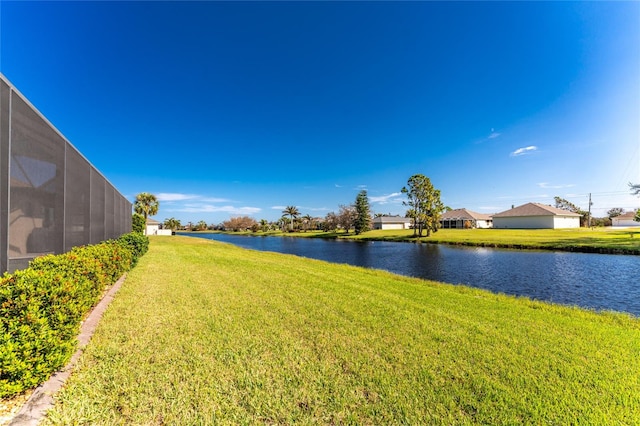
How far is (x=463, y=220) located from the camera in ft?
197

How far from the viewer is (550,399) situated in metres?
3.01

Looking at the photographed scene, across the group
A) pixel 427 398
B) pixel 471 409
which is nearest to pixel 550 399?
pixel 471 409

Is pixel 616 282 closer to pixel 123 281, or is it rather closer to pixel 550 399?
pixel 550 399

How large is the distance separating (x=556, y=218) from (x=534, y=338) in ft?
184

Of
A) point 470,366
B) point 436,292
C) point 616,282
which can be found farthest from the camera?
point 616,282

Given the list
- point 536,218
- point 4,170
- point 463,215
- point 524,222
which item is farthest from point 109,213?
point 463,215

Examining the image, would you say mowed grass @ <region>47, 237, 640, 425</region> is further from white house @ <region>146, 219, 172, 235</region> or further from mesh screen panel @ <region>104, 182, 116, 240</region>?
white house @ <region>146, 219, 172, 235</region>

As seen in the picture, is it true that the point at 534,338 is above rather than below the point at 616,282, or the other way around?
above

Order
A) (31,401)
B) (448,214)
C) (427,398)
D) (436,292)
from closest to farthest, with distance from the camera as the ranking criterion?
(31,401)
(427,398)
(436,292)
(448,214)

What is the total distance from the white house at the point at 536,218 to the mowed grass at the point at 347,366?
51012mm

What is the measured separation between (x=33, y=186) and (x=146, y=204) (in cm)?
5195

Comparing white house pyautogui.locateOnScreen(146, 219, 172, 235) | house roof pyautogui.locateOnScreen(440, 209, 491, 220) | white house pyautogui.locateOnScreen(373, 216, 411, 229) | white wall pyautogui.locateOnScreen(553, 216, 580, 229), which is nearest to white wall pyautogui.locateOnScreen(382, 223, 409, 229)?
white house pyautogui.locateOnScreen(373, 216, 411, 229)

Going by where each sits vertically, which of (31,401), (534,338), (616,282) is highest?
(31,401)

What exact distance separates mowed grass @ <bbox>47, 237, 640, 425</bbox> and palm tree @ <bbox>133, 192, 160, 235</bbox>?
4956 centimetres
